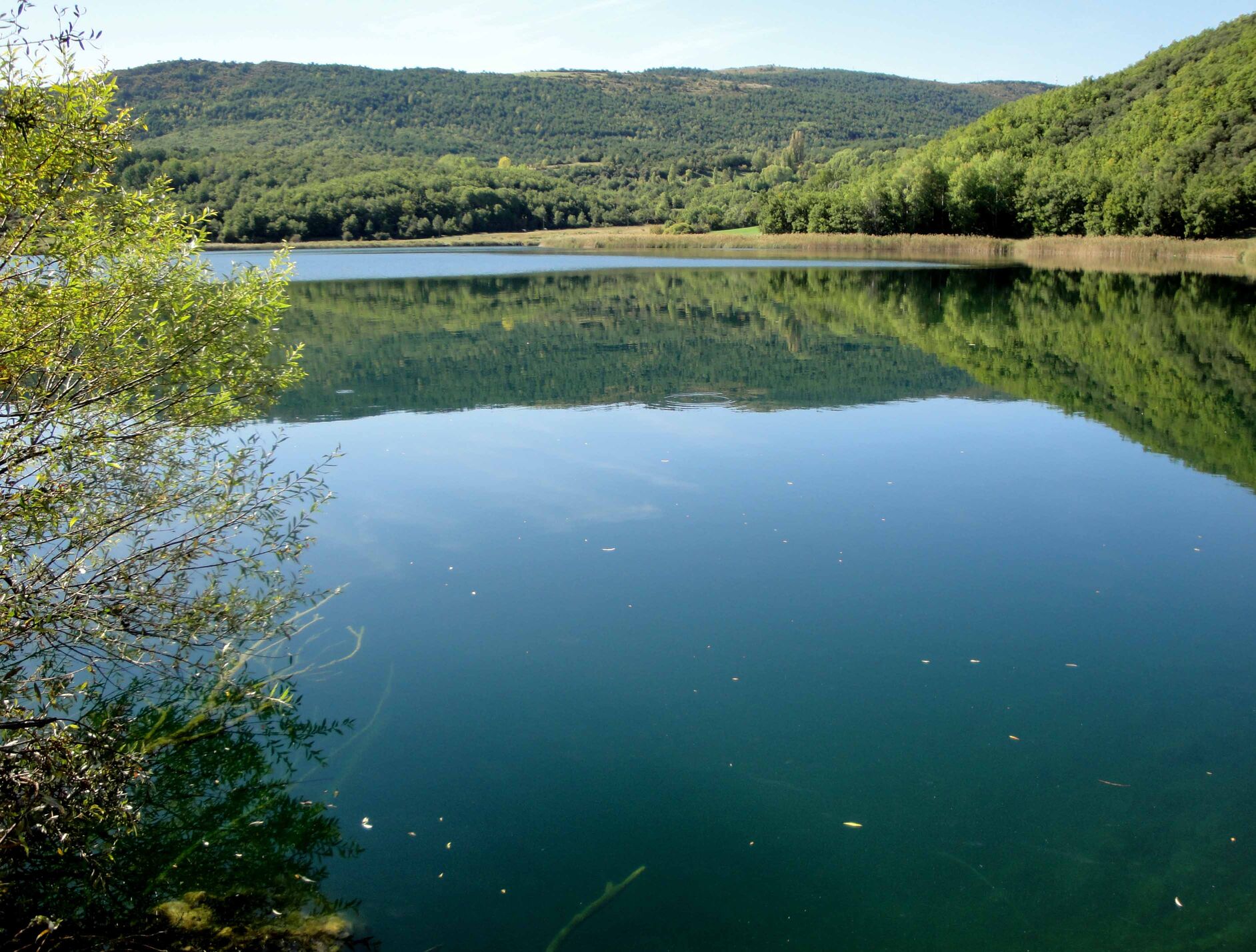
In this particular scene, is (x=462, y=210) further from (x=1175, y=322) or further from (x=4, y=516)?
(x=4, y=516)

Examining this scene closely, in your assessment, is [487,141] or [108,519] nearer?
[108,519]

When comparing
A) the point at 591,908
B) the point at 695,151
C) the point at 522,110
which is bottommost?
the point at 591,908

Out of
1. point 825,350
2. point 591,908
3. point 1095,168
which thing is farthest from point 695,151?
point 591,908

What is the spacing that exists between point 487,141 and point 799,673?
156 meters

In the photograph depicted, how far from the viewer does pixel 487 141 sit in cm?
15125

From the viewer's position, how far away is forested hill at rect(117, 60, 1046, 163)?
135 m

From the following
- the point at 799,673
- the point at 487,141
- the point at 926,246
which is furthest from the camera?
the point at 487,141

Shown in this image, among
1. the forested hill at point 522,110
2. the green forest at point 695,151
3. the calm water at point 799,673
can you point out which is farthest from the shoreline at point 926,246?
the forested hill at point 522,110

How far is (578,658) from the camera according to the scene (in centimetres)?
639

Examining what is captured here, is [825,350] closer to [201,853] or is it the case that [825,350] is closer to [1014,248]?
[201,853]

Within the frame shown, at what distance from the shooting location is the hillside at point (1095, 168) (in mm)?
44875

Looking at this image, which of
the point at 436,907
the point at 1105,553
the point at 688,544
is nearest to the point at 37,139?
the point at 436,907

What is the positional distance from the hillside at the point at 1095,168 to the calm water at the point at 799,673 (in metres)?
36.0

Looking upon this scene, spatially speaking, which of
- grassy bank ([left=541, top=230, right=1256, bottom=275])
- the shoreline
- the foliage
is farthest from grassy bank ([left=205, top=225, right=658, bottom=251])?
the foliage
